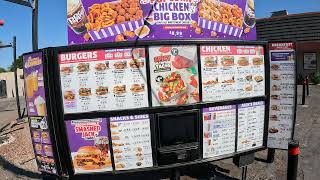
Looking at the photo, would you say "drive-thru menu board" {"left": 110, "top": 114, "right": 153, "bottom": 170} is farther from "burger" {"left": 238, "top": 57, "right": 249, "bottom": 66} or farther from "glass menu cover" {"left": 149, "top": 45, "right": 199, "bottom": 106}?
"burger" {"left": 238, "top": 57, "right": 249, "bottom": 66}

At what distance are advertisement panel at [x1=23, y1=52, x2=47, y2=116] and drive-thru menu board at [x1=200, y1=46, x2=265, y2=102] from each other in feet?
8.04

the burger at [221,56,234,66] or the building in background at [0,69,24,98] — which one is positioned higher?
the burger at [221,56,234,66]

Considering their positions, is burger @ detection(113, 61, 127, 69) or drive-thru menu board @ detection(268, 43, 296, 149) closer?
burger @ detection(113, 61, 127, 69)

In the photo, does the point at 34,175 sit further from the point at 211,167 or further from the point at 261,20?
the point at 261,20

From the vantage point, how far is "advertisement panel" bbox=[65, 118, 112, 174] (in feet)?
17.4

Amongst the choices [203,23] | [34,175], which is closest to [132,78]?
[203,23]

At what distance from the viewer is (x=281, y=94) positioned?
6941mm

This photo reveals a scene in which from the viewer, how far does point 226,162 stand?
7809mm

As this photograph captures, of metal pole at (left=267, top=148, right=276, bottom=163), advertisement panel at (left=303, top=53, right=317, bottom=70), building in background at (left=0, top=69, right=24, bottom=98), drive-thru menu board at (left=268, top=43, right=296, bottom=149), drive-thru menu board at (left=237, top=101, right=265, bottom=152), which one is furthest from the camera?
building in background at (left=0, top=69, right=24, bottom=98)

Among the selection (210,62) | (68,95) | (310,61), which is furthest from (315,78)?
(68,95)

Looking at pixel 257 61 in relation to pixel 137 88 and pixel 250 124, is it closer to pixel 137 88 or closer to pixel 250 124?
pixel 250 124

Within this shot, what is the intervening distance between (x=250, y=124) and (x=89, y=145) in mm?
2792

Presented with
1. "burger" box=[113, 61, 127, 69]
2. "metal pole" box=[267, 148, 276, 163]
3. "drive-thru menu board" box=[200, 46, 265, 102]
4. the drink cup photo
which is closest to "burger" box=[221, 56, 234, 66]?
"drive-thru menu board" box=[200, 46, 265, 102]

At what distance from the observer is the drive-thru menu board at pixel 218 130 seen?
5746 millimetres
